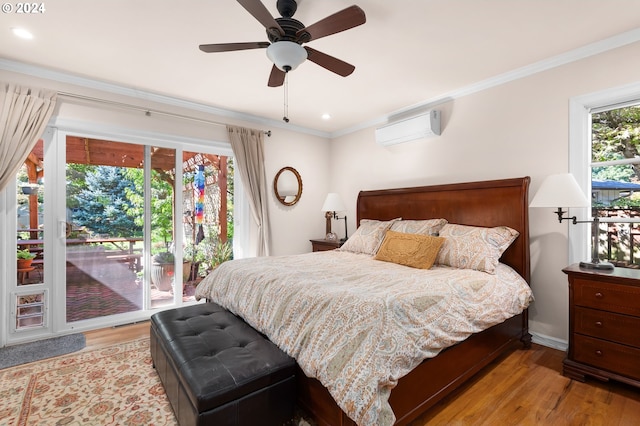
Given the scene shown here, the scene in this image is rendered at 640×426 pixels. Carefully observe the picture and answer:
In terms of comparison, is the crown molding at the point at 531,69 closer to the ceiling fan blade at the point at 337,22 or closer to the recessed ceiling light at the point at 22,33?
the ceiling fan blade at the point at 337,22

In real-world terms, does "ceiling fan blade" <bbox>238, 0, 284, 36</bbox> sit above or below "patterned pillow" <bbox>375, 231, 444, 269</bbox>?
above

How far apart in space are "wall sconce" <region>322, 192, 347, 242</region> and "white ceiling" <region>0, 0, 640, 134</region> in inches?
58.5

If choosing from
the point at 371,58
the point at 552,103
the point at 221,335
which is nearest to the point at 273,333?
the point at 221,335

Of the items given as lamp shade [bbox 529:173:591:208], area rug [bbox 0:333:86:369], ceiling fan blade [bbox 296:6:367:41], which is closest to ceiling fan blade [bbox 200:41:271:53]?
ceiling fan blade [bbox 296:6:367:41]

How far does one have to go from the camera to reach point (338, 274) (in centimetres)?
235

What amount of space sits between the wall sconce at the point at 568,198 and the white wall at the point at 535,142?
14.0 inches

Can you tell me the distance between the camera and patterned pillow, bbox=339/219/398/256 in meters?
3.41

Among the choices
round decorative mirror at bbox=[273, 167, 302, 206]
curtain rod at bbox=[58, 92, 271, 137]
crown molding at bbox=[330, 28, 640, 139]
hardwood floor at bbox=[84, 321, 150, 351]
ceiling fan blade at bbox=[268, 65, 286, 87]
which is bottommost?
hardwood floor at bbox=[84, 321, 150, 351]

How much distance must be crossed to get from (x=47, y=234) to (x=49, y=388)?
155 cm

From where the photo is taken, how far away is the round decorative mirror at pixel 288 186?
4594 millimetres

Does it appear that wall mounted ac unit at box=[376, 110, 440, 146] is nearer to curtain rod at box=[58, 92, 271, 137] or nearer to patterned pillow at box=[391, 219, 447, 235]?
patterned pillow at box=[391, 219, 447, 235]

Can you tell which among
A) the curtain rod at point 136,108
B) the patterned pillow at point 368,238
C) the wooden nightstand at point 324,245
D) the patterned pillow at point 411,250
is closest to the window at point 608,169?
the patterned pillow at point 411,250

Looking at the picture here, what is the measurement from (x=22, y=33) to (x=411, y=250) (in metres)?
3.58

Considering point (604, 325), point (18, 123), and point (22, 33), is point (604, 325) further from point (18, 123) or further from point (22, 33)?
point (18, 123)
